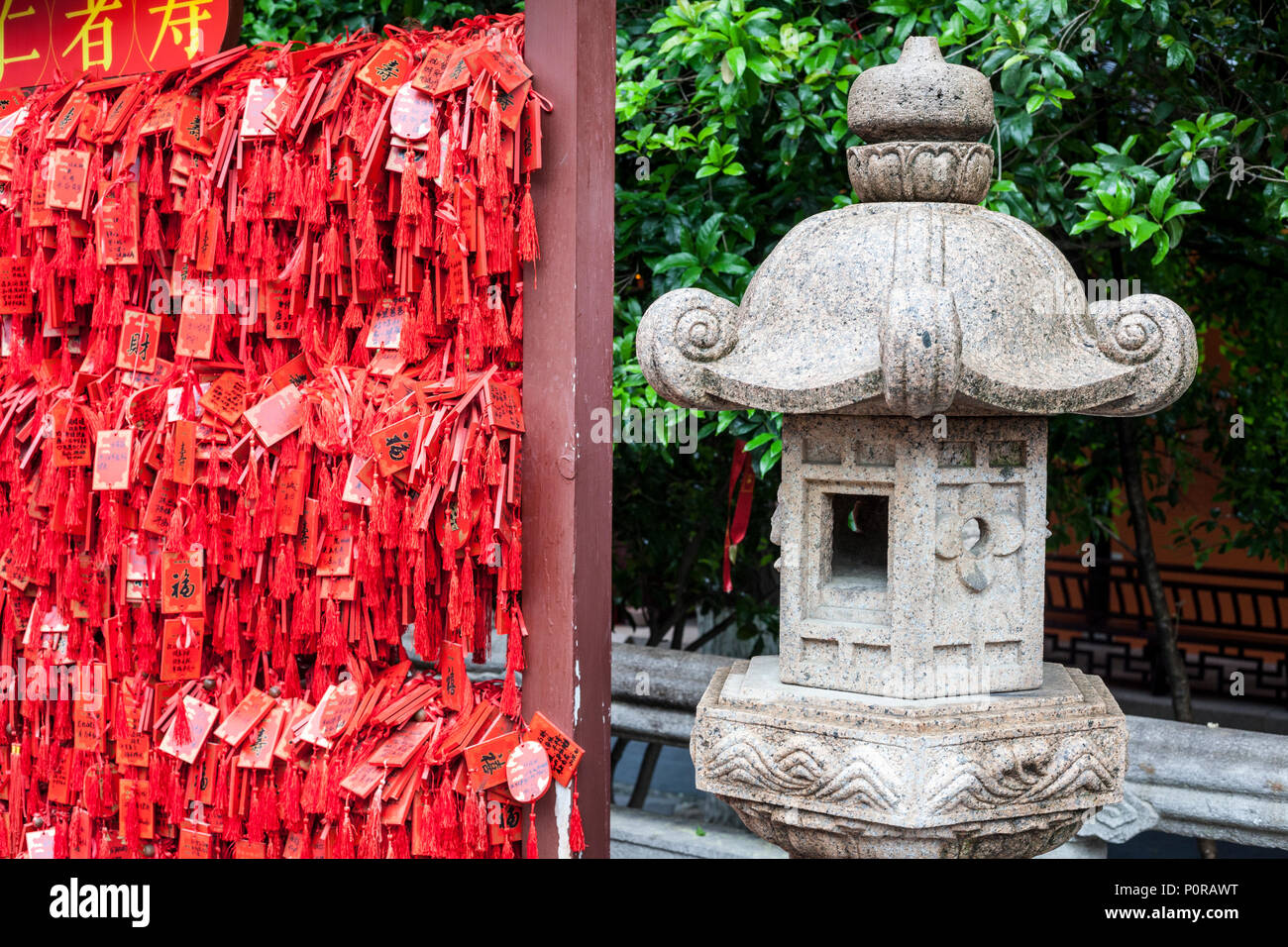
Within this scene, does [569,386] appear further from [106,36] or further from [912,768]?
[106,36]

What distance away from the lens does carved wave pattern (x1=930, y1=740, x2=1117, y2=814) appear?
2.57 metres

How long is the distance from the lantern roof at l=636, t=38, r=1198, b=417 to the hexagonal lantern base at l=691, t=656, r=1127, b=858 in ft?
2.15

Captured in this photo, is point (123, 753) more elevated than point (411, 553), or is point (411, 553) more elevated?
point (411, 553)

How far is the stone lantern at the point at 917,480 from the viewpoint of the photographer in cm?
261

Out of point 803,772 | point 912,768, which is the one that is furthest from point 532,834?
point 912,768

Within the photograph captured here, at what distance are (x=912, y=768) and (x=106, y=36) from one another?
9.65ft

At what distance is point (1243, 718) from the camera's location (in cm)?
775

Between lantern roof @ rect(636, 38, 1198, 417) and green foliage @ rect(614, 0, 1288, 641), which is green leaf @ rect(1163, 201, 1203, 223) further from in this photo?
lantern roof @ rect(636, 38, 1198, 417)

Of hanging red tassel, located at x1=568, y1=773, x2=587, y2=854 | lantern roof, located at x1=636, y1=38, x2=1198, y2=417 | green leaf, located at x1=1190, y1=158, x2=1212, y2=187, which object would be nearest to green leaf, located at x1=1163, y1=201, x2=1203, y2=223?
green leaf, located at x1=1190, y1=158, x2=1212, y2=187

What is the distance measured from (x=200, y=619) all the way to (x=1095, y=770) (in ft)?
7.34

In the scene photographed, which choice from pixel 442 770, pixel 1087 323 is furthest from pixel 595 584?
pixel 1087 323

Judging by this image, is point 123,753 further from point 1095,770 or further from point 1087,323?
point 1087,323

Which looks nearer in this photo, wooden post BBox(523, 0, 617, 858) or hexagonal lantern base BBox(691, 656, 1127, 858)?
hexagonal lantern base BBox(691, 656, 1127, 858)

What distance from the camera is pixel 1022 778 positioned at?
266 centimetres
